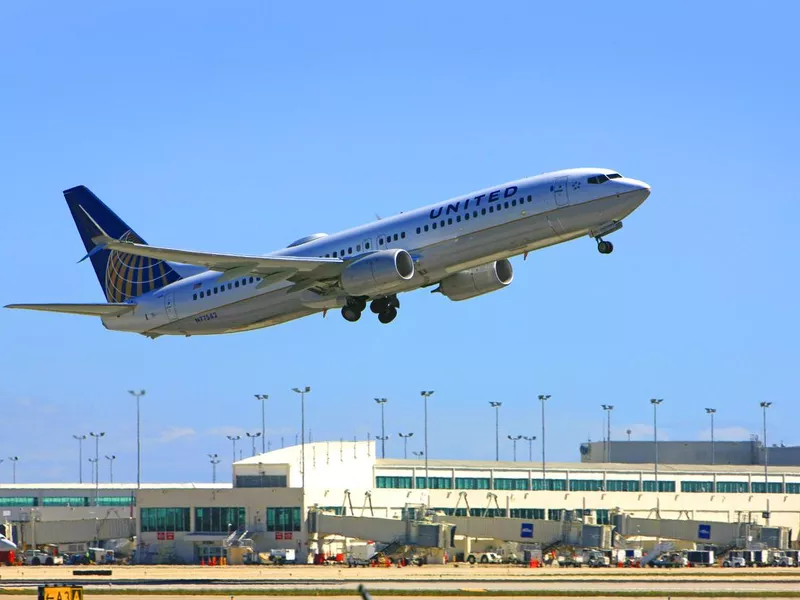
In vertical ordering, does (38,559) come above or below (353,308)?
below

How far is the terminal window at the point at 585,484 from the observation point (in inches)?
Answer: 5182

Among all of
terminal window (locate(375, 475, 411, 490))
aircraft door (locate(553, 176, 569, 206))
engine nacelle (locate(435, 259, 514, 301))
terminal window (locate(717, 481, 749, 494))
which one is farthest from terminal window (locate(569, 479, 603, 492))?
aircraft door (locate(553, 176, 569, 206))

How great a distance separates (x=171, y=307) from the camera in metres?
76.6

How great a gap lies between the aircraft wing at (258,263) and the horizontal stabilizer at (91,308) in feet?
27.5

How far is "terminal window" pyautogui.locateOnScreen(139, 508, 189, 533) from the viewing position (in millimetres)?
101938

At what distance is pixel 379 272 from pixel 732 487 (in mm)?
80936

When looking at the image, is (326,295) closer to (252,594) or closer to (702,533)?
(252,594)

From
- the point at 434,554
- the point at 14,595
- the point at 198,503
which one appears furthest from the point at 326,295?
the point at 198,503

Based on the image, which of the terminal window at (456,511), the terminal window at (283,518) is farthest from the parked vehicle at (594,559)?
the terminal window at (456,511)

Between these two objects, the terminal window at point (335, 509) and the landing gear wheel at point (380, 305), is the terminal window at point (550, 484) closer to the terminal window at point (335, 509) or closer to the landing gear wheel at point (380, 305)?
the terminal window at point (335, 509)

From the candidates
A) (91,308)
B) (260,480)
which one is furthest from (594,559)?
(91,308)

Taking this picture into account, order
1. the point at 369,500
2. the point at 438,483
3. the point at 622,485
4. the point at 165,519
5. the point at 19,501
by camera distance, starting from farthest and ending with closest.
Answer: the point at 19,501
the point at 622,485
the point at 438,483
the point at 369,500
the point at 165,519

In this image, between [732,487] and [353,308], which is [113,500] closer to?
[732,487]

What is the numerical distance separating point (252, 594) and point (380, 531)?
33274mm
